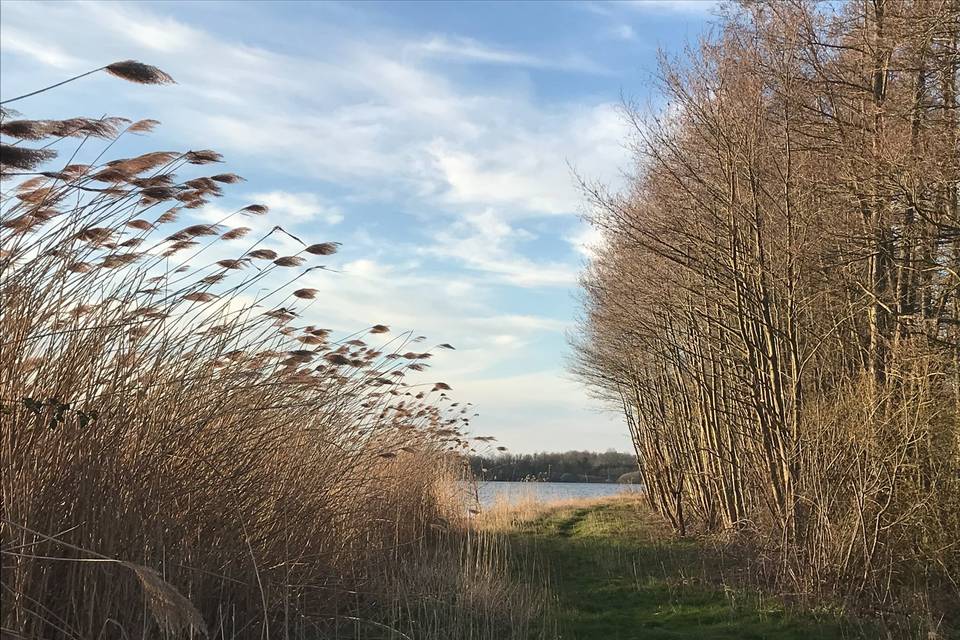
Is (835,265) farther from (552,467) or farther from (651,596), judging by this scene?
(552,467)

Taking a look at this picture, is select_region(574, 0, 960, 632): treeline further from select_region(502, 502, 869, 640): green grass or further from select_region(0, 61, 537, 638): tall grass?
select_region(0, 61, 537, 638): tall grass

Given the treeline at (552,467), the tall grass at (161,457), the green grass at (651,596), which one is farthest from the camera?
the treeline at (552,467)

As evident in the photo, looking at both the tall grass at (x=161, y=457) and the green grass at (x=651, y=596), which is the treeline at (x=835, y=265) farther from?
the tall grass at (x=161, y=457)

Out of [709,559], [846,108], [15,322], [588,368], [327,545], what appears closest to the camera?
[15,322]

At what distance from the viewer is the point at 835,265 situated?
7406 mm

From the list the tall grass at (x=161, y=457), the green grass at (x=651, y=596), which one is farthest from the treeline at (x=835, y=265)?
the tall grass at (x=161, y=457)

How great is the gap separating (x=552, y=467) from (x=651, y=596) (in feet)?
41.2

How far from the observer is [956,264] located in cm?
753

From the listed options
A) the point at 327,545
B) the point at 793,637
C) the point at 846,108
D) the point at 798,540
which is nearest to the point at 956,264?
the point at 846,108

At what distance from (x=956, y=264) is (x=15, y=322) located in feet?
25.2

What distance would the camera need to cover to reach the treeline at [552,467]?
1360cm

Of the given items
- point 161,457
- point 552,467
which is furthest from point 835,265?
point 552,467

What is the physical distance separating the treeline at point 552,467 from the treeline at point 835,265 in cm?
482

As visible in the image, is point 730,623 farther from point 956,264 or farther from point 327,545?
point 956,264
